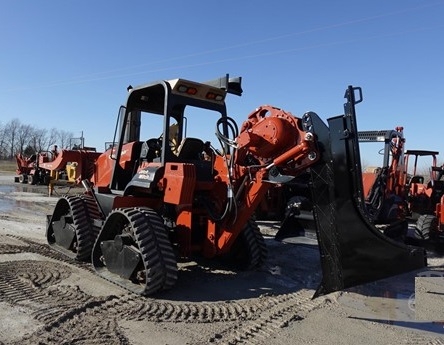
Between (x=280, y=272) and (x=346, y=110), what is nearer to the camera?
(x=346, y=110)

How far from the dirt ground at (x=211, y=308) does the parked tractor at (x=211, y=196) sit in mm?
351

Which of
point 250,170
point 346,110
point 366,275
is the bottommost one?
point 366,275

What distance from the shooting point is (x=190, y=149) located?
6.51 meters

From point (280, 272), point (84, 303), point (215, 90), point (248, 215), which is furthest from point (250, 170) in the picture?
point (84, 303)

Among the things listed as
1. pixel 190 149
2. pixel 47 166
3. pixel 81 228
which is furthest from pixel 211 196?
pixel 47 166

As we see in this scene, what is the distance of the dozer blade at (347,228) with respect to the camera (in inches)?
172

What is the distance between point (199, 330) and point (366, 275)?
1.76m

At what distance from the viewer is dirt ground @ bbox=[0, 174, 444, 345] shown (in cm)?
410

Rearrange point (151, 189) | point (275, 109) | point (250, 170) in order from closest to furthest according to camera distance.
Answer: point (275, 109), point (250, 170), point (151, 189)

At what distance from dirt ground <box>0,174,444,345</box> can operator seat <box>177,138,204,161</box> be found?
1.69 m

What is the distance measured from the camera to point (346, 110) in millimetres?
4348

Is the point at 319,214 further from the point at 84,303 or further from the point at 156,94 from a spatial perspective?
the point at 156,94

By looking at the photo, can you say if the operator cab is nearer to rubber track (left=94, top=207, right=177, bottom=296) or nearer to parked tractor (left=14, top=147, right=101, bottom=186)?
rubber track (left=94, top=207, right=177, bottom=296)

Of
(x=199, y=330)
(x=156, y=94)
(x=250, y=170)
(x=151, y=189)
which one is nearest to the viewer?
(x=199, y=330)
